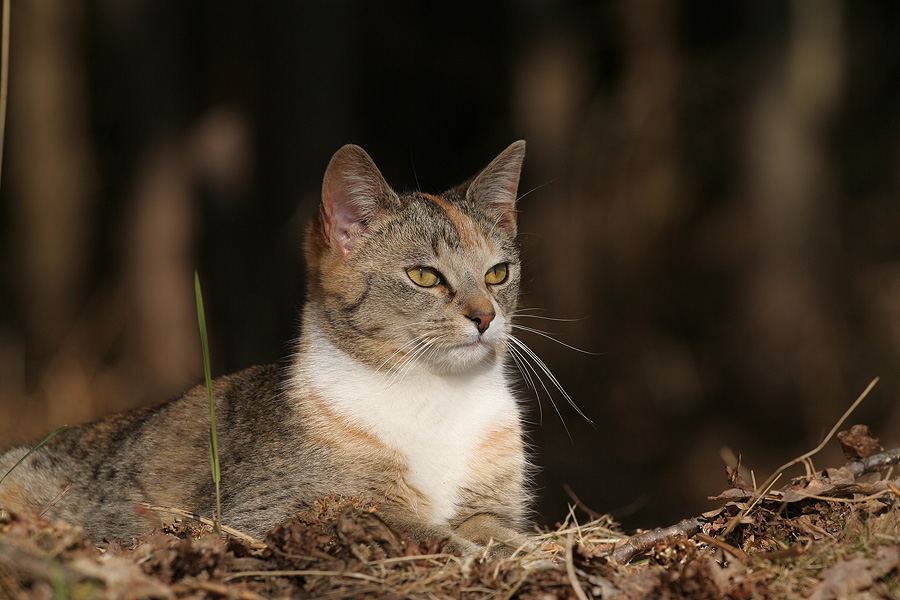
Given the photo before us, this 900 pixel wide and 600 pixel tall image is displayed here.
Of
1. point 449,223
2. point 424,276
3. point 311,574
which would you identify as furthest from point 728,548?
point 449,223

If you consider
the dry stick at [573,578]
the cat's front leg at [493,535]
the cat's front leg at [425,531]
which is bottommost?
the cat's front leg at [493,535]

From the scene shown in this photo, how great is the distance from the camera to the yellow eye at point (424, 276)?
3908 mm

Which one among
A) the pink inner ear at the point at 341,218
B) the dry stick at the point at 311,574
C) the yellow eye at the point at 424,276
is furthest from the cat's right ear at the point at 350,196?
the dry stick at the point at 311,574

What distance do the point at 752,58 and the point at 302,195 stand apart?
15.7 ft

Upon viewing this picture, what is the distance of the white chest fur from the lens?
3.56 meters

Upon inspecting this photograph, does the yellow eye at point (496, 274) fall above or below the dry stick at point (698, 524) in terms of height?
above

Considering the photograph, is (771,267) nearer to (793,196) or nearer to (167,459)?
(793,196)

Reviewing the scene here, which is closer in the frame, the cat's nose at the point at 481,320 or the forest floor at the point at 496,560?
the forest floor at the point at 496,560

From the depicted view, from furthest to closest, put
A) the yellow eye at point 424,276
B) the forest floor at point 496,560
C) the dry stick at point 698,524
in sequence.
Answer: the yellow eye at point 424,276
the dry stick at point 698,524
the forest floor at point 496,560

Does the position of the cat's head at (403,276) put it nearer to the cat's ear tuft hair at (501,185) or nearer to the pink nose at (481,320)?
the pink nose at (481,320)

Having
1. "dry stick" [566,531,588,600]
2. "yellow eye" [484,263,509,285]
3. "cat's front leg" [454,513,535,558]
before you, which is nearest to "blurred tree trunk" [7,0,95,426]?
"yellow eye" [484,263,509,285]

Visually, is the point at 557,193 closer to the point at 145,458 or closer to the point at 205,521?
the point at 145,458

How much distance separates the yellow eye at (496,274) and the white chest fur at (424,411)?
0.48m

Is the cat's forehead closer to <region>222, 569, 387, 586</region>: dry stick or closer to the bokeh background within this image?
<region>222, 569, 387, 586</region>: dry stick
